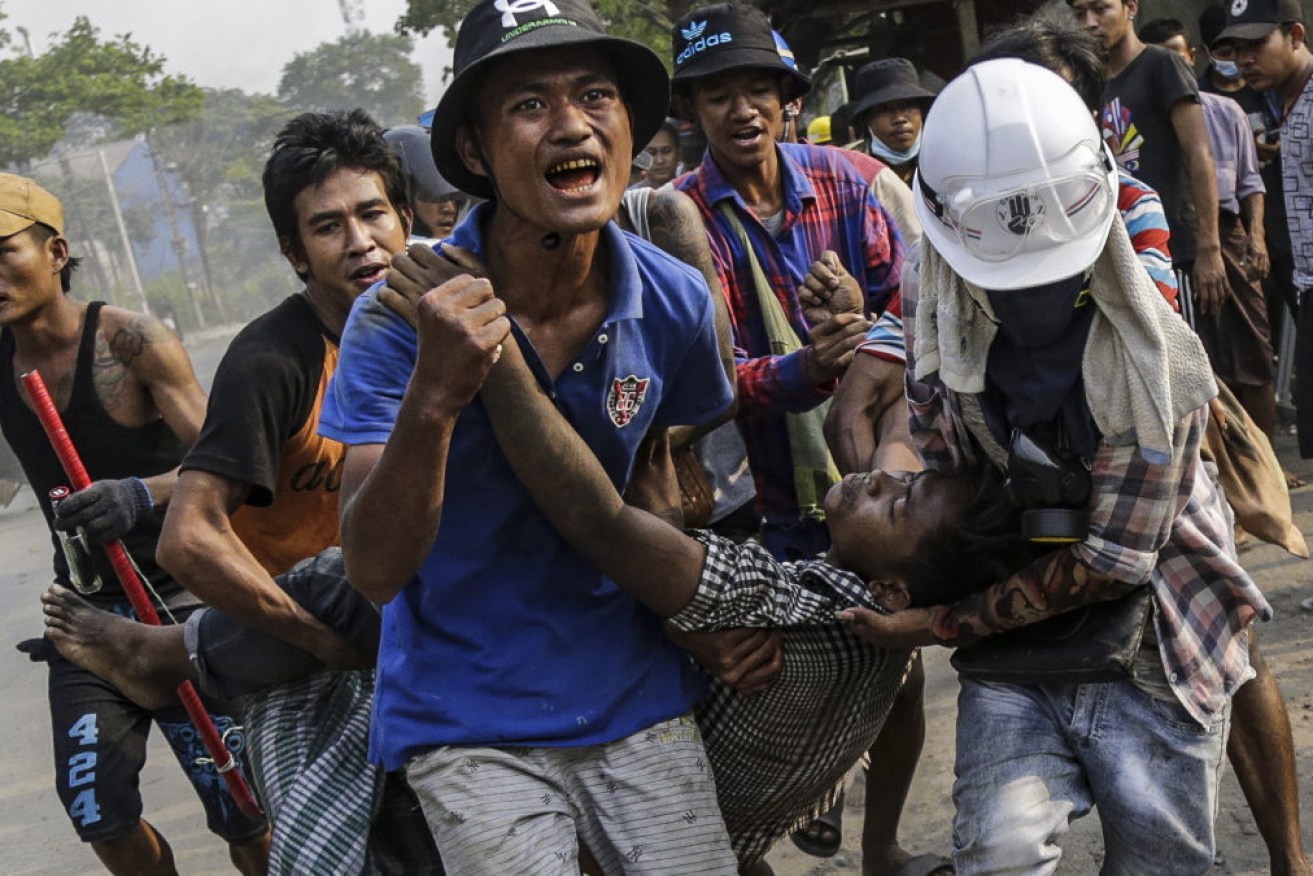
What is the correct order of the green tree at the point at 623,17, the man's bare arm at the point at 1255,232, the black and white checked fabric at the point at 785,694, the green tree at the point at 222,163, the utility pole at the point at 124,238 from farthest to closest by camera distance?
1. the green tree at the point at 222,163
2. the utility pole at the point at 124,238
3. the green tree at the point at 623,17
4. the man's bare arm at the point at 1255,232
5. the black and white checked fabric at the point at 785,694

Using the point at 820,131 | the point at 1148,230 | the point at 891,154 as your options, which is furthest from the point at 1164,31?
the point at 1148,230

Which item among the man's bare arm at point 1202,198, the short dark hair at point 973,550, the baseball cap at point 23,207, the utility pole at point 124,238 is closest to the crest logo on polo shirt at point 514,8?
the short dark hair at point 973,550

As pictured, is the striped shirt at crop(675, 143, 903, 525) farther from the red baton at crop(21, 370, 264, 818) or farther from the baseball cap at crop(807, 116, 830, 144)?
the baseball cap at crop(807, 116, 830, 144)

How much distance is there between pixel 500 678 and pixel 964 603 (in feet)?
2.81

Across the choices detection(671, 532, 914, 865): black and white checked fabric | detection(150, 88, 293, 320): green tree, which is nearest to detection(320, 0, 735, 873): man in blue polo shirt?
detection(671, 532, 914, 865): black and white checked fabric

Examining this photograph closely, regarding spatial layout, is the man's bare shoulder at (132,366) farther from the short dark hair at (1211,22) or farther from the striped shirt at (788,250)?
the short dark hair at (1211,22)

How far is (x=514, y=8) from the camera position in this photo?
93.7 inches

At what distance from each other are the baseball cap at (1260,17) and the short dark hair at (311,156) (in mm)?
3760

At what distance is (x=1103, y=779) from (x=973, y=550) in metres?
0.49

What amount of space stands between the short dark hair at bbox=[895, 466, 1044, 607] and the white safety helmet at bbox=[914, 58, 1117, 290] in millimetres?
431

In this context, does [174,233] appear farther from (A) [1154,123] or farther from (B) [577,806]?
(B) [577,806]

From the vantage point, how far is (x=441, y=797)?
239cm

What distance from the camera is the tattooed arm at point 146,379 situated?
3910mm

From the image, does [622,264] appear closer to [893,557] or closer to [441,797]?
[893,557]
